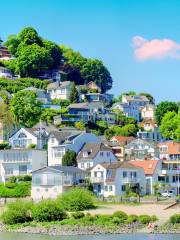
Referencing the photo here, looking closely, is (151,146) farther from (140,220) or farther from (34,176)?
(140,220)

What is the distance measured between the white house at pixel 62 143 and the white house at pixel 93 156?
1.59 metres

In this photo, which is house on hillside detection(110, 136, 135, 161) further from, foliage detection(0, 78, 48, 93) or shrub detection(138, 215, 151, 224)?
shrub detection(138, 215, 151, 224)

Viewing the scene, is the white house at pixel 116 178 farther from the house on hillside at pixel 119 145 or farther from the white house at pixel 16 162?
the house on hillside at pixel 119 145

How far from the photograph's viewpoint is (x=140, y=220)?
55.3 meters

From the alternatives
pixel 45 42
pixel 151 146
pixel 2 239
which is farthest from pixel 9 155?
pixel 45 42

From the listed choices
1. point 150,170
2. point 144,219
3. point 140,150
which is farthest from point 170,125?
point 144,219

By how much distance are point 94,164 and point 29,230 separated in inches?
1013

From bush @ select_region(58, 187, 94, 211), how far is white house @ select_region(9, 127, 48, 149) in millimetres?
24367

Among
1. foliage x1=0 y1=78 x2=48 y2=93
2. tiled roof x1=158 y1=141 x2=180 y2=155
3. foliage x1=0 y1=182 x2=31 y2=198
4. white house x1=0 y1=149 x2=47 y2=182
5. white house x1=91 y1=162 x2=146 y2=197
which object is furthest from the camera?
foliage x1=0 y1=78 x2=48 y2=93

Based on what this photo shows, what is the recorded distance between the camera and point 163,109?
10962cm

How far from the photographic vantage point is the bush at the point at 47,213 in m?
57.3

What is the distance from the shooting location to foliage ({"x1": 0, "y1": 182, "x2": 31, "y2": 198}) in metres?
74.0

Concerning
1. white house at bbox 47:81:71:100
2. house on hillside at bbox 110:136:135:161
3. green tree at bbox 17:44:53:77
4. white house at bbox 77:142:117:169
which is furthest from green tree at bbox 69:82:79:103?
white house at bbox 77:142:117:169

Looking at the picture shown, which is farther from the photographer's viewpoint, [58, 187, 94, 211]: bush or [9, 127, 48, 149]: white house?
[9, 127, 48, 149]: white house
